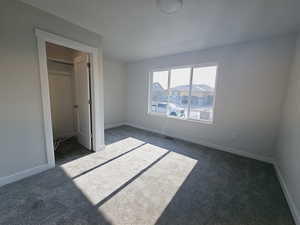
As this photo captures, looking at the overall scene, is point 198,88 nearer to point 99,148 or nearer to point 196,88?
point 196,88

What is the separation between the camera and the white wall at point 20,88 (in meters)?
1.75

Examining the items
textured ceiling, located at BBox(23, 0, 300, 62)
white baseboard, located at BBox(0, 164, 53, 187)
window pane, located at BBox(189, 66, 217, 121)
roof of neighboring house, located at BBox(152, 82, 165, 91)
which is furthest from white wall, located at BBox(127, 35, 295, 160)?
white baseboard, located at BBox(0, 164, 53, 187)

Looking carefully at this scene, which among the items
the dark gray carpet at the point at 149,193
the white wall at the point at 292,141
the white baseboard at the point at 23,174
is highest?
the white wall at the point at 292,141

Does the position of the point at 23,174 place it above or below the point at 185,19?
below

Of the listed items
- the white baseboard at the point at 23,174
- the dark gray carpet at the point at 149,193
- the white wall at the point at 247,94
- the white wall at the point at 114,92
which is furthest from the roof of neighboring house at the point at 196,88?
the white baseboard at the point at 23,174

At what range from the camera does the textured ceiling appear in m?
1.73

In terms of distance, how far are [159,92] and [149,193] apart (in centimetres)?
326

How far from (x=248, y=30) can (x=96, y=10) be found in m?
2.56

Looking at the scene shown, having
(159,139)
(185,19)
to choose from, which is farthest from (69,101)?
(185,19)

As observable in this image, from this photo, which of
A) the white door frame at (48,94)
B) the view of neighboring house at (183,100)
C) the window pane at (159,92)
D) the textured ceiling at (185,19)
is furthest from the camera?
the window pane at (159,92)

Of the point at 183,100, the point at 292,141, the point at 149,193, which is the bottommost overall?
the point at 149,193

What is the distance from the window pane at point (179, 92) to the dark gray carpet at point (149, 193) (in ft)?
5.16

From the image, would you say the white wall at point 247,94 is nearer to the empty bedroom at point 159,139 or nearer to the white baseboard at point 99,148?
the empty bedroom at point 159,139

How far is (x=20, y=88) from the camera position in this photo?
6.21 ft
